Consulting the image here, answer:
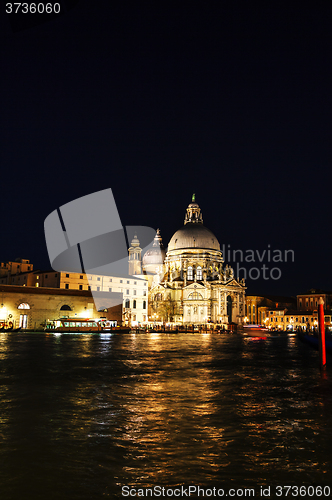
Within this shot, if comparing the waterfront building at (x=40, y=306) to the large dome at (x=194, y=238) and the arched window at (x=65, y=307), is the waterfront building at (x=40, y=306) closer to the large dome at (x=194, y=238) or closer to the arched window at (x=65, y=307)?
the arched window at (x=65, y=307)

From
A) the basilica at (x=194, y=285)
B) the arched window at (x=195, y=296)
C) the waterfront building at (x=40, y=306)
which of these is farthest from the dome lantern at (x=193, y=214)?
the waterfront building at (x=40, y=306)

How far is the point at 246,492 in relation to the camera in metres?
5.12

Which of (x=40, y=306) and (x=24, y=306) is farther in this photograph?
(x=40, y=306)

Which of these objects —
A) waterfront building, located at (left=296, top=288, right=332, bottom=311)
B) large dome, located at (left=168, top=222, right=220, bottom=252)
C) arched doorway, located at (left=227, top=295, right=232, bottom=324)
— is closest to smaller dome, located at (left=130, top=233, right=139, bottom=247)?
large dome, located at (left=168, top=222, right=220, bottom=252)

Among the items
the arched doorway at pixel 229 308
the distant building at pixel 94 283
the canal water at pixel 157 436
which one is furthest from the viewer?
the arched doorway at pixel 229 308

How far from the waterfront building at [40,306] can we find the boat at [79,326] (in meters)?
1.36

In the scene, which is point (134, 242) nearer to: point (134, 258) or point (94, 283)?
point (134, 258)

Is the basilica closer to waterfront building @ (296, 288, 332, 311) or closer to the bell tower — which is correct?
the bell tower

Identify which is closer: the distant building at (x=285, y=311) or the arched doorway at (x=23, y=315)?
the arched doorway at (x=23, y=315)

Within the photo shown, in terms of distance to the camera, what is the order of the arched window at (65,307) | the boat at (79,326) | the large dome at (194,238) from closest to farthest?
1. the boat at (79,326)
2. the arched window at (65,307)
3. the large dome at (194,238)

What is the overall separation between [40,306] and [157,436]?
183 feet

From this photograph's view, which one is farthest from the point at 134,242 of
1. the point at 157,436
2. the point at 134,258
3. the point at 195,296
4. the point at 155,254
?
the point at 157,436

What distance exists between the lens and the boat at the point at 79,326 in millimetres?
58250

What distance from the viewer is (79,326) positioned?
2351 inches
